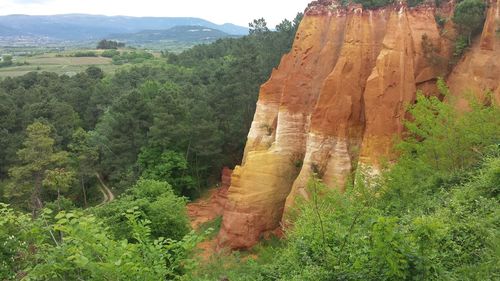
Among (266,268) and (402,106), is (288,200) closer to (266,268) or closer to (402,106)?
(402,106)

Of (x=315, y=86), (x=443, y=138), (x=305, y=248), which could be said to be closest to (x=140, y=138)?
(x=315, y=86)

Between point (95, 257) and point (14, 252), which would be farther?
point (14, 252)

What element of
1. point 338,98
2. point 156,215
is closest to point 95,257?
point 156,215

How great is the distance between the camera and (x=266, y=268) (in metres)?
12.1

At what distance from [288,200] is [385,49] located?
7.87m

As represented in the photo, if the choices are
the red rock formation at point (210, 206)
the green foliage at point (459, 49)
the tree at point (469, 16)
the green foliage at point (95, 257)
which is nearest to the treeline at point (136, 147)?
the red rock formation at point (210, 206)

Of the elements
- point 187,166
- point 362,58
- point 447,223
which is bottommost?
point 187,166

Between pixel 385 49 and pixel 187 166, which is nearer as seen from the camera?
pixel 385 49

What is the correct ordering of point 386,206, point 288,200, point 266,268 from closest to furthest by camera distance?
point 266,268
point 386,206
point 288,200

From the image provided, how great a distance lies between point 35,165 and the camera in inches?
1233

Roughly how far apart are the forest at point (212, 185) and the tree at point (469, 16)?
0.30 meters

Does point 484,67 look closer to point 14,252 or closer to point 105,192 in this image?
point 14,252

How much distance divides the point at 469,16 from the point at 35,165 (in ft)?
88.2

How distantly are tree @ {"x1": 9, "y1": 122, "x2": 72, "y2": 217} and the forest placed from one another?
0.12m
